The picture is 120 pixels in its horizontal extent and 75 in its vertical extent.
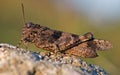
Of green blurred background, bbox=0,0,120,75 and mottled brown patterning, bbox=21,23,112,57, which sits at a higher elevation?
green blurred background, bbox=0,0,120,75

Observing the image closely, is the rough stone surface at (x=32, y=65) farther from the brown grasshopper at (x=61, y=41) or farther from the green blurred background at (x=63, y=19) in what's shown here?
the green blurred background at (x=63, y=19)

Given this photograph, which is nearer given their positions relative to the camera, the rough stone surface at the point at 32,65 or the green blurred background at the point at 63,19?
the rough stone surface at the point at 32,65

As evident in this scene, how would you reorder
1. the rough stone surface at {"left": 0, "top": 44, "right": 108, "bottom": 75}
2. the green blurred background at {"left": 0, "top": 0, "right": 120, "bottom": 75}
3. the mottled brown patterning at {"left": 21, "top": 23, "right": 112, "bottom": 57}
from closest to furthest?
the rough stone surface at {"left": 0, "top": 44, "right": 108, "bottom": 75}, the mottled brown patterning at {"left": 21, "top": 23, "right": 112, "bottom": 57}, the green blurred background at {"left": 0, "top": 0, "right": 120, "bottom": 75}

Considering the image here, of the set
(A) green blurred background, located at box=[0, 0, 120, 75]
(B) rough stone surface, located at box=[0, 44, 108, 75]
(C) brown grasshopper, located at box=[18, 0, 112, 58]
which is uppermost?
(A) green blurred background, located at box=[0, 0, 120, 75]

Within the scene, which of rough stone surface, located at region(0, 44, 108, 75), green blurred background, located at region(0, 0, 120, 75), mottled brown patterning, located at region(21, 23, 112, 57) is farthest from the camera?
green blurred background, located at region(0, 0, 120, 75)

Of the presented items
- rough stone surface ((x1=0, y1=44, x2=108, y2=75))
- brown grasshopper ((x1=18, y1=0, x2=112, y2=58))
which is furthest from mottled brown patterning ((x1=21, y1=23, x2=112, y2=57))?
rough stone surface ((x1=0, y1=44, x2=108, y2=75))

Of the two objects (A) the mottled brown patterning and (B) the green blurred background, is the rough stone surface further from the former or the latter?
(B) the green blurred background

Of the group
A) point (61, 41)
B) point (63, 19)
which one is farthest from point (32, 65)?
point (63, 19)

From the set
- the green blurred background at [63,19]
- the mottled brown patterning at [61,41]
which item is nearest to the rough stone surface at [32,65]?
the mottled brown patterning at [61,41]
